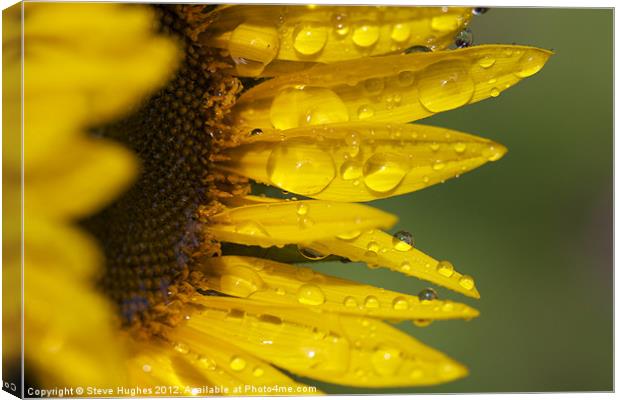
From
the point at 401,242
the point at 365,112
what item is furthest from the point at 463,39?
the point at 401,242

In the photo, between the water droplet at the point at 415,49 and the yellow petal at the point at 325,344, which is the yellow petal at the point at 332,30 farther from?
the yellow petal at the point at 325,344

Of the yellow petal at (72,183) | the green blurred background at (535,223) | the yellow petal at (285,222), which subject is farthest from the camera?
the green blurred background at (535,223)

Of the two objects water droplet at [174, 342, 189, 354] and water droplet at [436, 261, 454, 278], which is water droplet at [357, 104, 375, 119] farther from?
water droplet at [174, 342, 189, 354]

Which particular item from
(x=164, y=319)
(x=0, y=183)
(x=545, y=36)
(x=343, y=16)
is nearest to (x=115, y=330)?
(x=164, y=319)

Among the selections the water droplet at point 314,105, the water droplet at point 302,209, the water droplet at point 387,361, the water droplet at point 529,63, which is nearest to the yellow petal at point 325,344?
the water droplet at point 387,361

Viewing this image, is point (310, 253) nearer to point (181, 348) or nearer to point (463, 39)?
point (181, 348)

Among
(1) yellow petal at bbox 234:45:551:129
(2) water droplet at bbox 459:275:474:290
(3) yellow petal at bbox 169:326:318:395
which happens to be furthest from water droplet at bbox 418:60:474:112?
(3) yellow petal at bbox 169:326:318:395

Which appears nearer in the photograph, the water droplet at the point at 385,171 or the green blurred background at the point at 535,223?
the water droplet at the point at 385,171
